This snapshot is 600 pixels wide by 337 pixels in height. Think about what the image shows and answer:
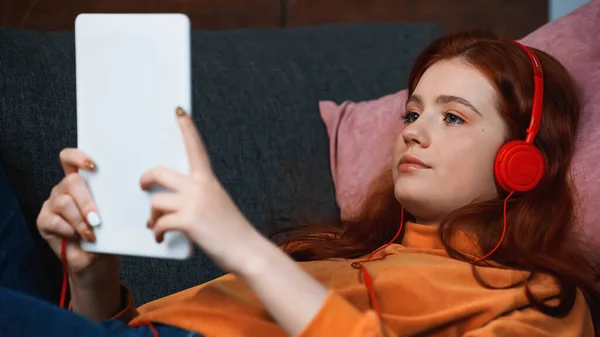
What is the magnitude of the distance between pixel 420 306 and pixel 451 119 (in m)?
0.31

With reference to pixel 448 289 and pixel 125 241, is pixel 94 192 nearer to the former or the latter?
pixel 125 241

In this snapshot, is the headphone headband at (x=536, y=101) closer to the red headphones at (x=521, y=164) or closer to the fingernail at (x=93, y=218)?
the red headphones at (x=521, y=164)

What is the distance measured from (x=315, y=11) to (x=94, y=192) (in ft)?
4.09

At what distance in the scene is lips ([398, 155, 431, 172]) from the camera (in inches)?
46.1

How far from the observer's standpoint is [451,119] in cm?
119

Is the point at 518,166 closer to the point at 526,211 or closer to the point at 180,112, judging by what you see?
the point at 526,211

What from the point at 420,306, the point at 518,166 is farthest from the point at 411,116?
the point at 420,306

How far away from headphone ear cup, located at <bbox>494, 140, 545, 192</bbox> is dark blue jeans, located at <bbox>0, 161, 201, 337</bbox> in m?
0.51

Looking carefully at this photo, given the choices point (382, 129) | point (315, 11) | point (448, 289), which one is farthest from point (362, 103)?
point (448, 289)

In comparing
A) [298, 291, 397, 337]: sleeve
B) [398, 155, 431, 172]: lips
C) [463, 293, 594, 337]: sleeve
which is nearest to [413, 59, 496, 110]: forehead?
[398, 155, 431, 172]: lips

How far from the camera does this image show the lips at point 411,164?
1170 mm

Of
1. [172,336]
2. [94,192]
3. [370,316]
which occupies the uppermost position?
[94,192]

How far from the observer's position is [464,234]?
116 centimetres

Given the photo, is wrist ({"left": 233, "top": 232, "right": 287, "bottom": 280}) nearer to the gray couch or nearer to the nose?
the nose
